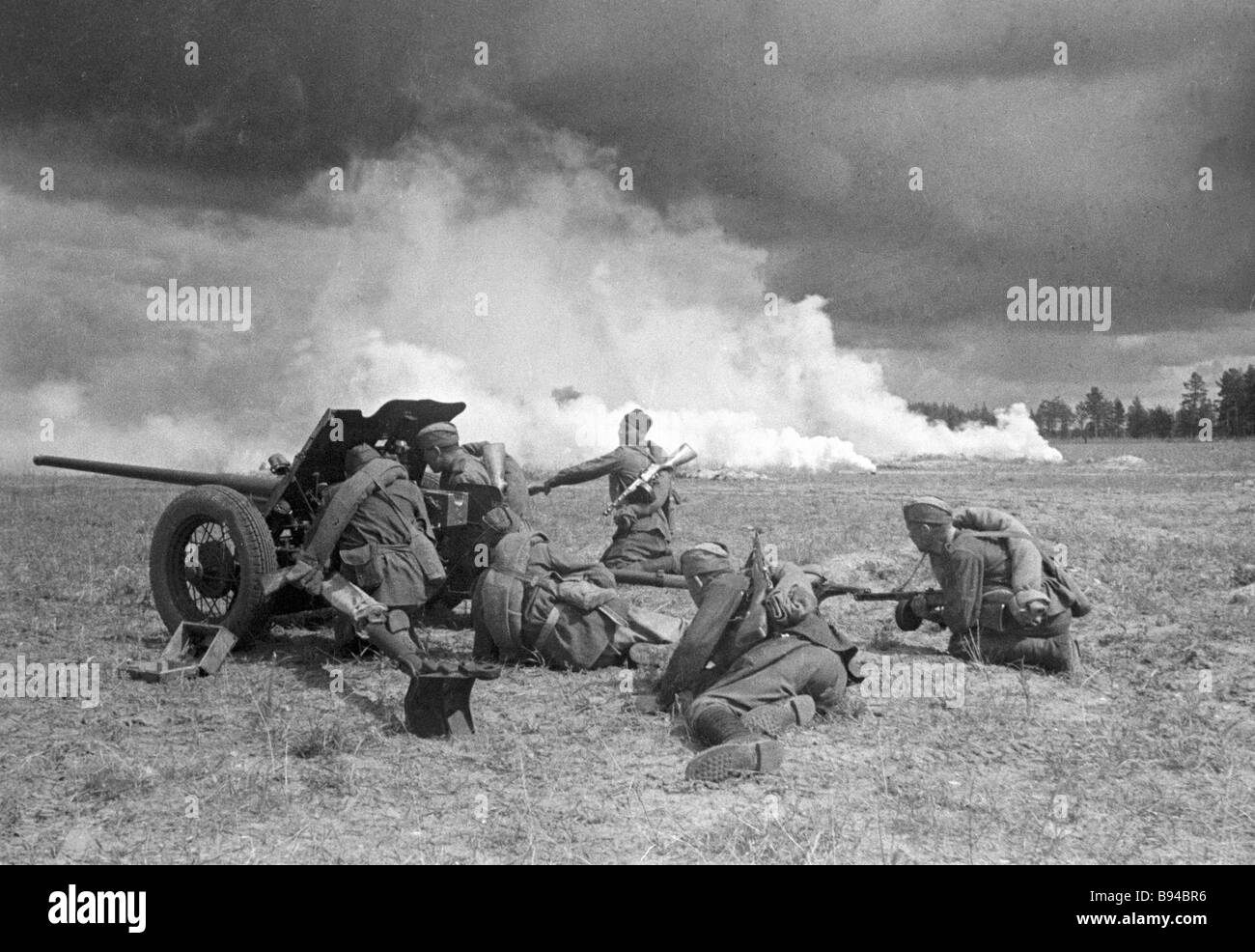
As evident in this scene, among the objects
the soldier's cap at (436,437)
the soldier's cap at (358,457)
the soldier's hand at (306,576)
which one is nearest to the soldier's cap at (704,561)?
the soldier's hand at (306,576)

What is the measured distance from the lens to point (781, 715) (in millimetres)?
5352

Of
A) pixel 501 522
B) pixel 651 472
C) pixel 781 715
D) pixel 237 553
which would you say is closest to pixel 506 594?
pixel 501 522

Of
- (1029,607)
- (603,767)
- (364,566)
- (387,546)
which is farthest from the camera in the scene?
(387,546)

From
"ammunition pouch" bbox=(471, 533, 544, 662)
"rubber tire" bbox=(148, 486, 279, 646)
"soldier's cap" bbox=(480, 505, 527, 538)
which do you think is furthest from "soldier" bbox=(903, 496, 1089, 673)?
"rubber tire" bbox=(148, 486, 279, 646)

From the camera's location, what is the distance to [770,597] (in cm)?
550

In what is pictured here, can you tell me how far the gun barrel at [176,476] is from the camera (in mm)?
7973

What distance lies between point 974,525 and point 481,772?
3.92m

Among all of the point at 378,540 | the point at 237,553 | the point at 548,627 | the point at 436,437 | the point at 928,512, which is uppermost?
the point at 436,437

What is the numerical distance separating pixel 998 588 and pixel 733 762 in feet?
9.74

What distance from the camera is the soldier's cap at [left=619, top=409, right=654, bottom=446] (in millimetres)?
9734

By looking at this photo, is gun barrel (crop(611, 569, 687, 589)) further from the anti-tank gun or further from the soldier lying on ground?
the soldier lying on ground

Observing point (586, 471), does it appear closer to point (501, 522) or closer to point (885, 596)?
point (501, 522)

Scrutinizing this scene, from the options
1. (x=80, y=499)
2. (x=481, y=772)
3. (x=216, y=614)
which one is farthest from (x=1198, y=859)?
(x=80, y=499)
